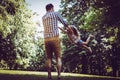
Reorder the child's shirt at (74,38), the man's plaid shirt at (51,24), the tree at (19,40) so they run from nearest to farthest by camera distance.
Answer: the man's plaid shirt at (51,24)
the child's shirt at (74,38)
the tree at (19,40)

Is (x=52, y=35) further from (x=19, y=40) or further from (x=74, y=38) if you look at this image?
(x=19, y=40)

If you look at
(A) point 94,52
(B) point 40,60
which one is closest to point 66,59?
(A) point 94,52

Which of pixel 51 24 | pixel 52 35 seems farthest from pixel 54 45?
pixel 51 24

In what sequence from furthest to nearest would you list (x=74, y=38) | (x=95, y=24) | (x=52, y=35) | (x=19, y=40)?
(x=19, y=40), (x=95, y=24), (x=74, y=38), (x=52, y=35)

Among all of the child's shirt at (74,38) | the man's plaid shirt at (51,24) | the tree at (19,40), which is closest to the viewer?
the man's plaid shirt at (51,24)

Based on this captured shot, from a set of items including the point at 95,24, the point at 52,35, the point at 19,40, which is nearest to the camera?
the point at 52,35

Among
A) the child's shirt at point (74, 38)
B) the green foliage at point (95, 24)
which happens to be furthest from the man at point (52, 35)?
the green foliage at point (95, 24)

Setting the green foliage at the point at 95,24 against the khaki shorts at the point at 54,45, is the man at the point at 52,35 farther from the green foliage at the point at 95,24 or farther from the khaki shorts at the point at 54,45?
the green foliage at the point at 95,24

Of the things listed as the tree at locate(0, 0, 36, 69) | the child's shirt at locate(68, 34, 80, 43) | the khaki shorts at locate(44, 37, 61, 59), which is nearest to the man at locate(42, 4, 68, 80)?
the khaki shorts at locate(44, 37, 61, 59)

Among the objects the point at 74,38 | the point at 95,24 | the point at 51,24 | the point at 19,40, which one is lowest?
the point at 74,38

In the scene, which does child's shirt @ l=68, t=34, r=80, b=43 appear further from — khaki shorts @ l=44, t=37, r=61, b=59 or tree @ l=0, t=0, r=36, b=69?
tree @ l=0, t=0, r=36, b=69

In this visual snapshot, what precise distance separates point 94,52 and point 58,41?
116 ft

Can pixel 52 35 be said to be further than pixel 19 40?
No

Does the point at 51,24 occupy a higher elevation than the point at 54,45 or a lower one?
higher
